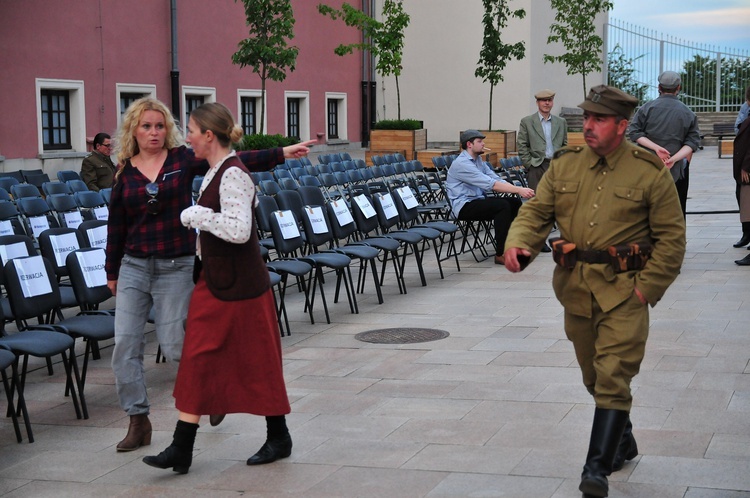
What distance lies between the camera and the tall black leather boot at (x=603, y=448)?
469 cm

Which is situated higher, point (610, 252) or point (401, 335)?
point (610, 252)

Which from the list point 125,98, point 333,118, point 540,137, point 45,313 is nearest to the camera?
point 45,313

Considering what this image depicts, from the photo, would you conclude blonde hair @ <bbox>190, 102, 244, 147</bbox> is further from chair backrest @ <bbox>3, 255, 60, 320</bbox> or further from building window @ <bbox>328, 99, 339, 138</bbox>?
building window @ <bbox>328, 99, 339, 138</bbox>

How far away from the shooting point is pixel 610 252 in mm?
4855

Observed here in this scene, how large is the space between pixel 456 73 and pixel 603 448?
107 ft

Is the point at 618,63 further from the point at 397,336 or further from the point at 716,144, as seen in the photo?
the point at 397,336

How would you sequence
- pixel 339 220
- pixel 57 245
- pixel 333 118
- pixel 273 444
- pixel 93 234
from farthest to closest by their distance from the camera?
pixel 333 118
pixel 339 220
pixel 93 234
pixel 57 245
pixel 273 444

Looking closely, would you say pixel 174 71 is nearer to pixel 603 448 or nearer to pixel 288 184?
pixel 288 184

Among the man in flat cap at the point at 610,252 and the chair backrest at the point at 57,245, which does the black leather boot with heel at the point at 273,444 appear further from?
the chair backrest at the point at 57,245

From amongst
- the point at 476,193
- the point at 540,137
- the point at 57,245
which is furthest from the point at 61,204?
the point at 540,137

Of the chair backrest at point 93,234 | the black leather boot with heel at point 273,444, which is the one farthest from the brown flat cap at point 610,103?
the chair backrest at point 93,234

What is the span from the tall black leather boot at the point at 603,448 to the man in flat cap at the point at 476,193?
7.96m

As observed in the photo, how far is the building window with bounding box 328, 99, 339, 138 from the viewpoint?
33906mm

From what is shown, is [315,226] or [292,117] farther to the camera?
[292,117]
